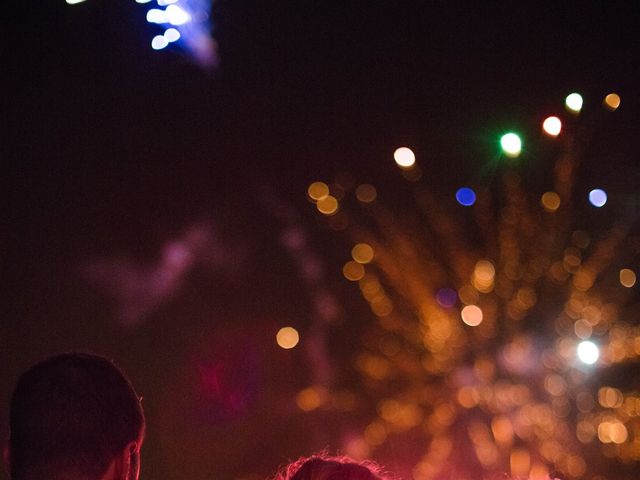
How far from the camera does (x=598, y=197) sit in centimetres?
330

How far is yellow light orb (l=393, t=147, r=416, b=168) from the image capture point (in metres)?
3.28

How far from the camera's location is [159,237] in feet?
10.1

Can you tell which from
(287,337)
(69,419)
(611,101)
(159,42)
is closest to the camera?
(69,419)

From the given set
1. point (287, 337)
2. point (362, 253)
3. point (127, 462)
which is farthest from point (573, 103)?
point (127, 462)

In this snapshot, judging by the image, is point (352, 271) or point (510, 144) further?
point (510, 144)

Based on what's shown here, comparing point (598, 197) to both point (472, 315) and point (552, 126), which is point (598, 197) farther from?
point (472, 315)

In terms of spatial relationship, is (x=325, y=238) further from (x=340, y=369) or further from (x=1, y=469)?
(x=1, y=469)

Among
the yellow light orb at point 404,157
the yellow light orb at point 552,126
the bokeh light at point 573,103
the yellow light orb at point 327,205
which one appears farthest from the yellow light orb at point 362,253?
the bokeh light at point 573,103

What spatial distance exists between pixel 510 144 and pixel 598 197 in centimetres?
40

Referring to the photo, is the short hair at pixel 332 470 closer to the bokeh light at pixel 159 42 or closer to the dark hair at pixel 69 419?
the dark hair at pixel 69 419

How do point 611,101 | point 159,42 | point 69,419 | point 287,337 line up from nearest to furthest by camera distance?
point 69,419 → point 287,337 → point 159,42 → point 611,101

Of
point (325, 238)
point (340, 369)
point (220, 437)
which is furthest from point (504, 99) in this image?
point (220, 437)

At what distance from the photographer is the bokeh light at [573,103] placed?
3322 mm

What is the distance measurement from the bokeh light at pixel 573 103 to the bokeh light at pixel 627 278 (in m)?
0.66
